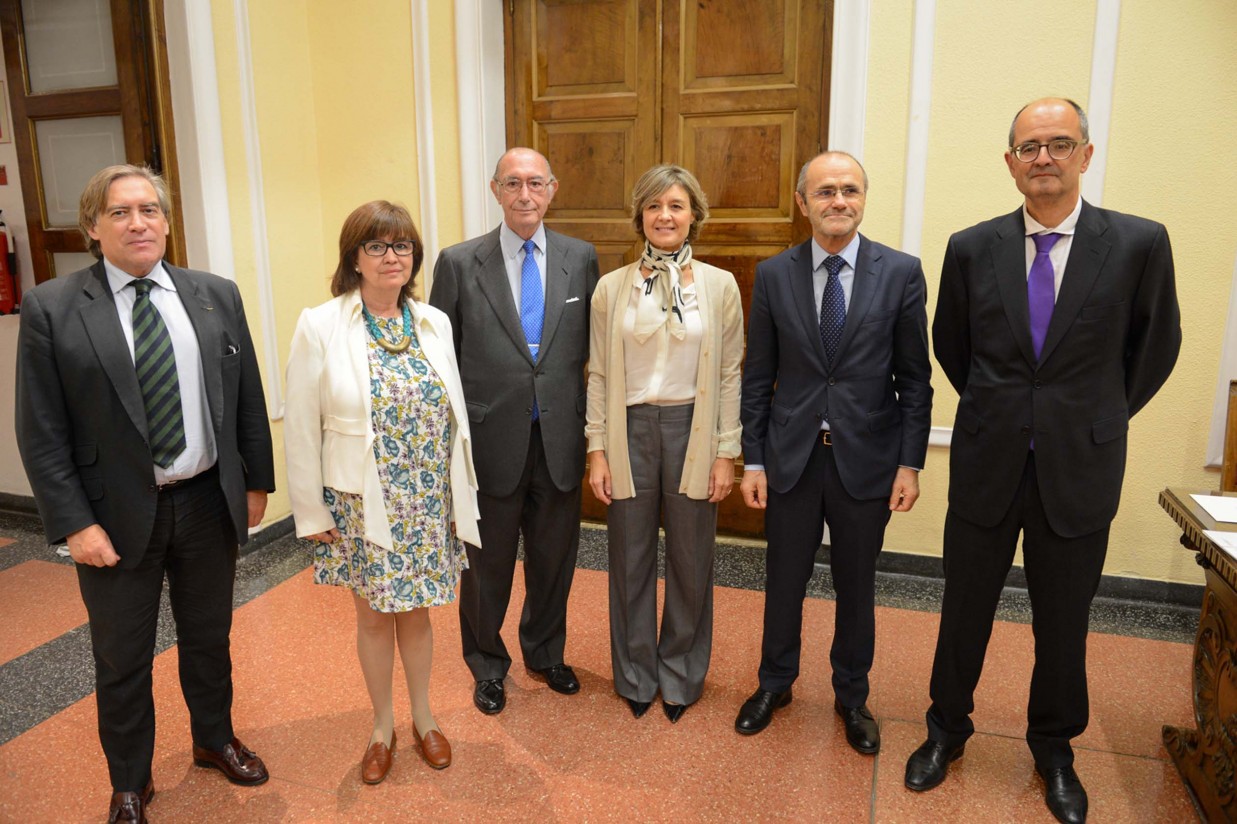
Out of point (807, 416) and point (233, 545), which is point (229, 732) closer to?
point (233, 545)

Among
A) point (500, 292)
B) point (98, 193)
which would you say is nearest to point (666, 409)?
point (500, 292)

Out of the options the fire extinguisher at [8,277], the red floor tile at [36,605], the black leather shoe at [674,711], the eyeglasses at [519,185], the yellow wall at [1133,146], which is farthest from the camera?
the fire extinguisher at [8,277]

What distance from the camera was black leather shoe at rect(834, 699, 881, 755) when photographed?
8.13ft

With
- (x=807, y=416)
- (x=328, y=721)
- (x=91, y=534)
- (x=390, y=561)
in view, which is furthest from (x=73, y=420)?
(x=807, y=416)

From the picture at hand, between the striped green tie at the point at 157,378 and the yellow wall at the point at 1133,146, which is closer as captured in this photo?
the striped green tie at the point at 157,378

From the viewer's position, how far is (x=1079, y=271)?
2027 mm

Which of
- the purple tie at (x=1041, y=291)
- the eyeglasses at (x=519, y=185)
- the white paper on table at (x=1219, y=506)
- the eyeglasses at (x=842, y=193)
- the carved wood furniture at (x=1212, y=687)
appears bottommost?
the carved wood furniture at (x=1212, y=687)

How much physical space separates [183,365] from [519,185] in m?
1.05

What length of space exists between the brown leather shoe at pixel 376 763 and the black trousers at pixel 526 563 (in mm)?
444

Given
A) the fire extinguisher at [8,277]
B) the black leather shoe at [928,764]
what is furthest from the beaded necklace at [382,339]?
the fire extinguisher at [8,277]

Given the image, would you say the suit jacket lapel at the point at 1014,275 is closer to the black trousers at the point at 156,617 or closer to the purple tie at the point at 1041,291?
the purple tie at the point at 1041,291

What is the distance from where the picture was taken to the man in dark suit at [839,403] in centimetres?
231

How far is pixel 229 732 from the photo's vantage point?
7.85 ft

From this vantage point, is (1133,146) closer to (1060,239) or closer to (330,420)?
(1060,239)
